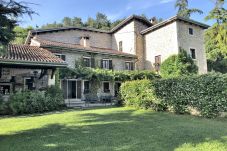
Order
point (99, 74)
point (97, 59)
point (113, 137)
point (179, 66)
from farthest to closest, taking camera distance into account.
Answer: point (97, 59)
point (179, 66)
point (99, 74)
point (113, 137)

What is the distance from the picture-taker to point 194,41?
28156mm

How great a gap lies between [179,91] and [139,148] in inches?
296

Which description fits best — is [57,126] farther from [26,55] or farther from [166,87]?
[26,55]

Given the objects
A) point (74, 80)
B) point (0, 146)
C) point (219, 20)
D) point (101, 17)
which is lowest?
point (0, 146)

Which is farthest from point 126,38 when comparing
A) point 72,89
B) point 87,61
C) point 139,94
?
point 139,94

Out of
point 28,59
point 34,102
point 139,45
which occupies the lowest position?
point 34,102

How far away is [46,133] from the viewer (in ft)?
27.7

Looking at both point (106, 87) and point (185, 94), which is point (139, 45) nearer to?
point (106, 87)

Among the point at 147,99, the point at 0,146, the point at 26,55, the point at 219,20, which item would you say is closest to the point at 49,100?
the point at 26,55

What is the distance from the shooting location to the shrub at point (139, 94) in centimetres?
1487

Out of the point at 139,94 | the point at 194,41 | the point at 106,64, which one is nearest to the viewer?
the point at 139,94

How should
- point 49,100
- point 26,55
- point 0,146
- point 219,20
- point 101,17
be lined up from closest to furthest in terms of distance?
point 0,146, point 219,20, point 49,100, point 26,55, point 101,17

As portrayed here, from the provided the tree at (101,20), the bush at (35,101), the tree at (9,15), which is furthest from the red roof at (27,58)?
the tree at (101,20)

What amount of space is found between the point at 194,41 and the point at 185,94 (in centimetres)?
1694
